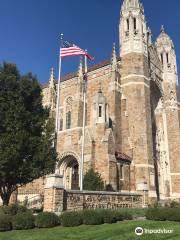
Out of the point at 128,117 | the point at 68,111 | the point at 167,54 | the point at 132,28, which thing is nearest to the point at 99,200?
the point at 128,117

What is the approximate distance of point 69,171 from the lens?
34.2 meters

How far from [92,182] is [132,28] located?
2175 centimetres

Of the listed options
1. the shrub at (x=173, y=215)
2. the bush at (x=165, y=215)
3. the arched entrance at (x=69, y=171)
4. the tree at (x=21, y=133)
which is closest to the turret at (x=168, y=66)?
the arched entrance at (x=69, y=171)

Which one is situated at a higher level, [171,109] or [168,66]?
[168,66]

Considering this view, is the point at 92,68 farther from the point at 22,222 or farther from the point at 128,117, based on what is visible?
the point at 22,222

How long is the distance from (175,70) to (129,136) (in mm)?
16172

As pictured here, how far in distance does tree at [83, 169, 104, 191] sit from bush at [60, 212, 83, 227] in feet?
36.8

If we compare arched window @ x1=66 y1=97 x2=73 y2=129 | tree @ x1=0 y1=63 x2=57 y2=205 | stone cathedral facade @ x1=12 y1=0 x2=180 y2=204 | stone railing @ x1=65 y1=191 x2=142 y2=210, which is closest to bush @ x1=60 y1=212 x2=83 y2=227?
stone railing @ x1=65 y1=191 x2=142 y2=210

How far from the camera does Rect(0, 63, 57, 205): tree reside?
1925cm

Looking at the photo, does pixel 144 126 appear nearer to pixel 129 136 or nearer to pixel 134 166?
pixel 129 136

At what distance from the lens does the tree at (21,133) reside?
19.2 meters

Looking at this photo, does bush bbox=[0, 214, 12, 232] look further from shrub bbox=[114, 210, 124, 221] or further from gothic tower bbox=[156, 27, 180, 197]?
gothic tower bbox=[156, 27, 180, 197]

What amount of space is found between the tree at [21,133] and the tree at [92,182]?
5444 mm

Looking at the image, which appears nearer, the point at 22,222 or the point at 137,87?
the point at 22,222
